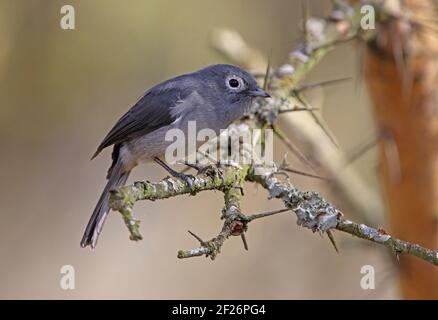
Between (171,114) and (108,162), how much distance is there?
11.9 feet

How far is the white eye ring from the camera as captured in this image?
16.3ft

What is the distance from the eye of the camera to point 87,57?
8.07 m

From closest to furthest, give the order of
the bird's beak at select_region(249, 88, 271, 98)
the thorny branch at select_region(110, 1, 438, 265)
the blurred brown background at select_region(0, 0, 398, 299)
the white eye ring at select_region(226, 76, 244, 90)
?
the thorny branch at select_region(110, 1, 438, 265)
the bird's beak at select_region(249, 88, 271, 98)
the white eye ring at select_region(226, 76, 244, 90)
the blurred brown background at select_region(0, 0, 398, 299)

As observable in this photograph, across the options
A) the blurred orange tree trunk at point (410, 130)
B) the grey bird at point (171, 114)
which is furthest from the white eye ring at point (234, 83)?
the blurred orange tree trunk at point (410, 130)

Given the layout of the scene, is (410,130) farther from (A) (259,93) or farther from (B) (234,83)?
(B) (234,83)

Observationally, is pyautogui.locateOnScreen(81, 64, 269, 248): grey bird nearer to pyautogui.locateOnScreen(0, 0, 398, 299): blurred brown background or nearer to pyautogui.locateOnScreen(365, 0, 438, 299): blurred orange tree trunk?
pyautogui.locateOnScreen(365, 0, 438, 299): blurred orange tree trunk

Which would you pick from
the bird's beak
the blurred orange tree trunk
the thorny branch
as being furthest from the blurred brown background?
the bird's beak

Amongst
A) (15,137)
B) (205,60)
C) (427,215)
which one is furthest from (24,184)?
(427,215)

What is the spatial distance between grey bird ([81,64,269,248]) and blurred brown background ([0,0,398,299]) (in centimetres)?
271

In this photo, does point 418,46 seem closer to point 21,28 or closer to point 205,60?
point 205,60

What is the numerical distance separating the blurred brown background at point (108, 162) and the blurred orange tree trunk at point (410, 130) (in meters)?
2.17

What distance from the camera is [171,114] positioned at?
4824 mm

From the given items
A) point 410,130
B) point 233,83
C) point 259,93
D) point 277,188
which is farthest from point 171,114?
point 410,130

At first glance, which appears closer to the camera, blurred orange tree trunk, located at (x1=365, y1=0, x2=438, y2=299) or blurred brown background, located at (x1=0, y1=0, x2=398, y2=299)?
blurred orange tree trunk, located at (x1=365, y1=0, x2=438, y2=299)
